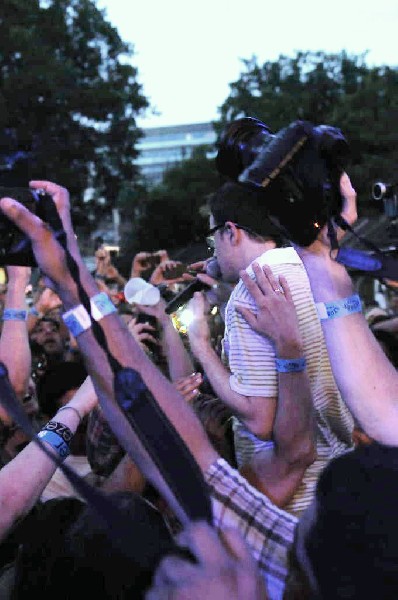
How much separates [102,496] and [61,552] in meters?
0.50

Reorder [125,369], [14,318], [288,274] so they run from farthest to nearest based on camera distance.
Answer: [14,318] → [288,274] → [125,369]

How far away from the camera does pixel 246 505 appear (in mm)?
1576

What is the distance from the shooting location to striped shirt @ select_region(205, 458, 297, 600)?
1.52m

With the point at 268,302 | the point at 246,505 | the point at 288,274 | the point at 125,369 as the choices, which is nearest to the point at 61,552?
the point at 246,505

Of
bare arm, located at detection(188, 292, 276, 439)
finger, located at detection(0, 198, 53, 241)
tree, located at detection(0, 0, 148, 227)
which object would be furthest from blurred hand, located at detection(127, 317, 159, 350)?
tree, located at detection(0, 0, 148, 227)

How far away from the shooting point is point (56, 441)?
231 centimetres

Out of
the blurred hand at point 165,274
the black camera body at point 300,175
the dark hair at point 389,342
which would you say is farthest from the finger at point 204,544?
the blurred hand at point 165,274

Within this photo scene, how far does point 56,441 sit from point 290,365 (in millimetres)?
760

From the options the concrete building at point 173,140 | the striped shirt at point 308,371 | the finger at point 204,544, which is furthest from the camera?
the concrete building at point 173,140

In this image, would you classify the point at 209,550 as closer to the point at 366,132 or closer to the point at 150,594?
the point at 150,594

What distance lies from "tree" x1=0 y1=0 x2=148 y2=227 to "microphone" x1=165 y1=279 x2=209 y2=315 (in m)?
18.8

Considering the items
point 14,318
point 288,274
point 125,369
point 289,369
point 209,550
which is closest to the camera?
point 209,550

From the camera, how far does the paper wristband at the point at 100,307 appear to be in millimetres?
1410

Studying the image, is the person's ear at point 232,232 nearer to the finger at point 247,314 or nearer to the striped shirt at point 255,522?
the finger at point 247,314
